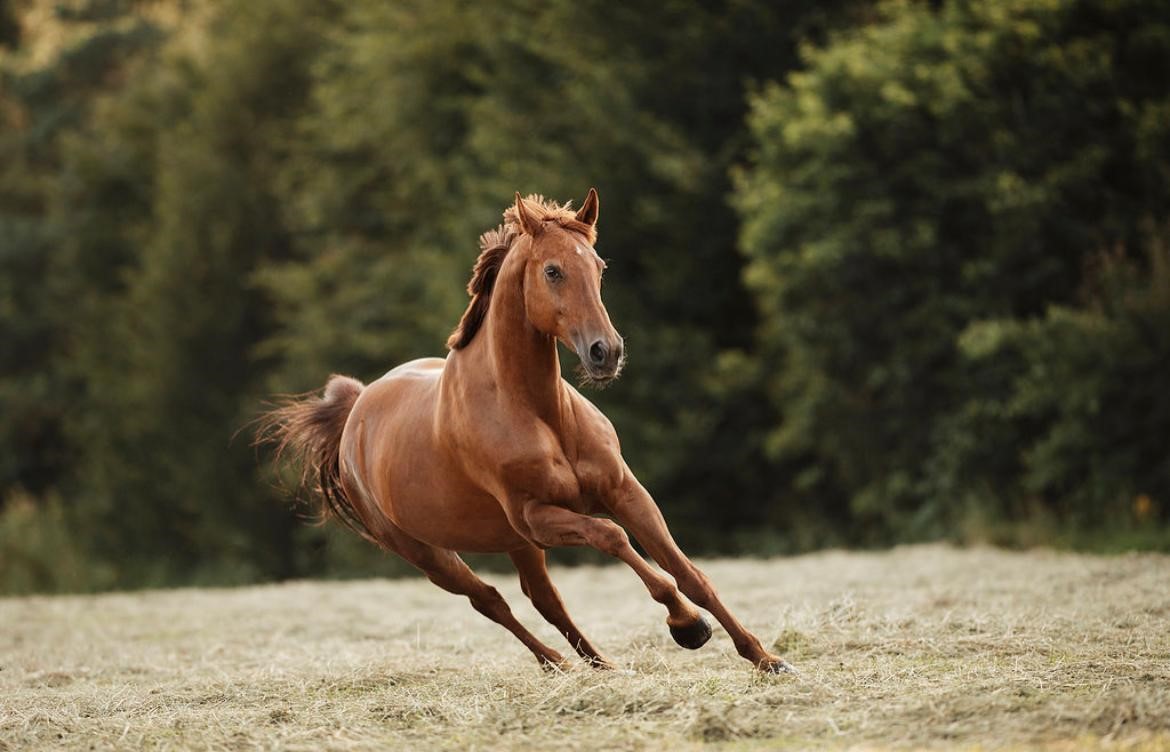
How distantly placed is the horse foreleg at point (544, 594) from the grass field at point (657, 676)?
30 cm

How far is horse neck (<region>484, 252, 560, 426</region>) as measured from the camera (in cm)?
674

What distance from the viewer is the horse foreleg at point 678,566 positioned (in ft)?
21.5

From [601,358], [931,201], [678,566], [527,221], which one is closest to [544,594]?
[678,566]

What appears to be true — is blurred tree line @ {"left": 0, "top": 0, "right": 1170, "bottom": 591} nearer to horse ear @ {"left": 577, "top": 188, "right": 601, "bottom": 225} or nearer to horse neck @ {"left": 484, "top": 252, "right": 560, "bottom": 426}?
horse neck @ {"left": 484, "top": 252, "right": 560, "bottom": 426}

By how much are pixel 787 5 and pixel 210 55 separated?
16.6 m

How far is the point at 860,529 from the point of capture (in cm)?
2038

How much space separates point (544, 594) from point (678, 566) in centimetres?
146

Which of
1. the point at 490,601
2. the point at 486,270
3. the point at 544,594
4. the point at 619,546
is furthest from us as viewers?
the point at 490,601

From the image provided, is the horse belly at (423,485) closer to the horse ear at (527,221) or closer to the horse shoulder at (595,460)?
the horse shoulder at (595,460)

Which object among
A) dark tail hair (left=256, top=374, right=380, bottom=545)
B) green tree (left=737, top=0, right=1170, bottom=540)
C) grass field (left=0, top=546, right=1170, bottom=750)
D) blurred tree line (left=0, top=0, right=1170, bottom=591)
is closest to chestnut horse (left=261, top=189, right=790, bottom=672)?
grass field (left=0, top=546, right=1170, bottom=750)

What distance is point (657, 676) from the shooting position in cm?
670

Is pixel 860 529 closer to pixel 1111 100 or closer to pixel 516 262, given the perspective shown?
pixel 1111 100

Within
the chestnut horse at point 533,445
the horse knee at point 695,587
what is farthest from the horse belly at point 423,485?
the horse knee at point 695,587

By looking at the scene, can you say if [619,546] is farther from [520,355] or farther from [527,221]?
[527,221]
